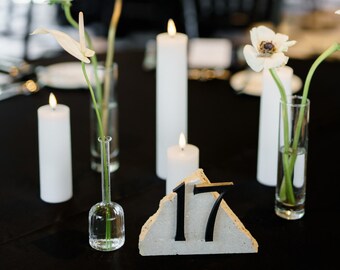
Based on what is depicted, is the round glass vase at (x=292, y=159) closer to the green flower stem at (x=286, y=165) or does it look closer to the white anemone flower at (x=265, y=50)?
the green flower stem at (x=286, y=165)

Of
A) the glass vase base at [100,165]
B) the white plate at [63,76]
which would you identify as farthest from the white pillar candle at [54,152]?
the white plate at [63,76]

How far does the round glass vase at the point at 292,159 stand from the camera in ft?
4.71

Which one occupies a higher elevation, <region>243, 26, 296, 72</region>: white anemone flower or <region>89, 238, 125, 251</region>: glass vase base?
<region>243, 26, 296, 72</region>: white anemone flower

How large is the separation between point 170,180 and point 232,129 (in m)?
0.52

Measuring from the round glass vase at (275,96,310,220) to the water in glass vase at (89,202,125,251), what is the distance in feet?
1.04

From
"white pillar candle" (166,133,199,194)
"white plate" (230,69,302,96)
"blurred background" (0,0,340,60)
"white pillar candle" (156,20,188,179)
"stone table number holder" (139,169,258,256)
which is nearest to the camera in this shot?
"stone table number holder" (139,169,258,256)

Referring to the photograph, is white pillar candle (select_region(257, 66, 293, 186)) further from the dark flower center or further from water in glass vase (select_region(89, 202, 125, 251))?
water in glass vase (select_region(89, 202, 125, 251))

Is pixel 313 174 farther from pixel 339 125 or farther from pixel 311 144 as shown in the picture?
pixel 339 125

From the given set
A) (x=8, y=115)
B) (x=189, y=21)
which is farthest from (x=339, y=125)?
(x=189, y=21)

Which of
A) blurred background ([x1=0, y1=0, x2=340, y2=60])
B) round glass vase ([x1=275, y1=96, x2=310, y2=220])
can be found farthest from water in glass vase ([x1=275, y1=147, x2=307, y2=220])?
blurred background ([x1=0, y1=0, x2=340, y2=60])

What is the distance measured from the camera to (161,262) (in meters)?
1.32

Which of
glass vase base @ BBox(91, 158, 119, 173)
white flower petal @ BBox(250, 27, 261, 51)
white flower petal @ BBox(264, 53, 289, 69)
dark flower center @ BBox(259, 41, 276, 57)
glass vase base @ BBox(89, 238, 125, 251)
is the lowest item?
glass vase base @ BBox(89, 238, 125, 251)

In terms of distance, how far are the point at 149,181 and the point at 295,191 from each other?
325mm

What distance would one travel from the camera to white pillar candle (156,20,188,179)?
1.60 m
